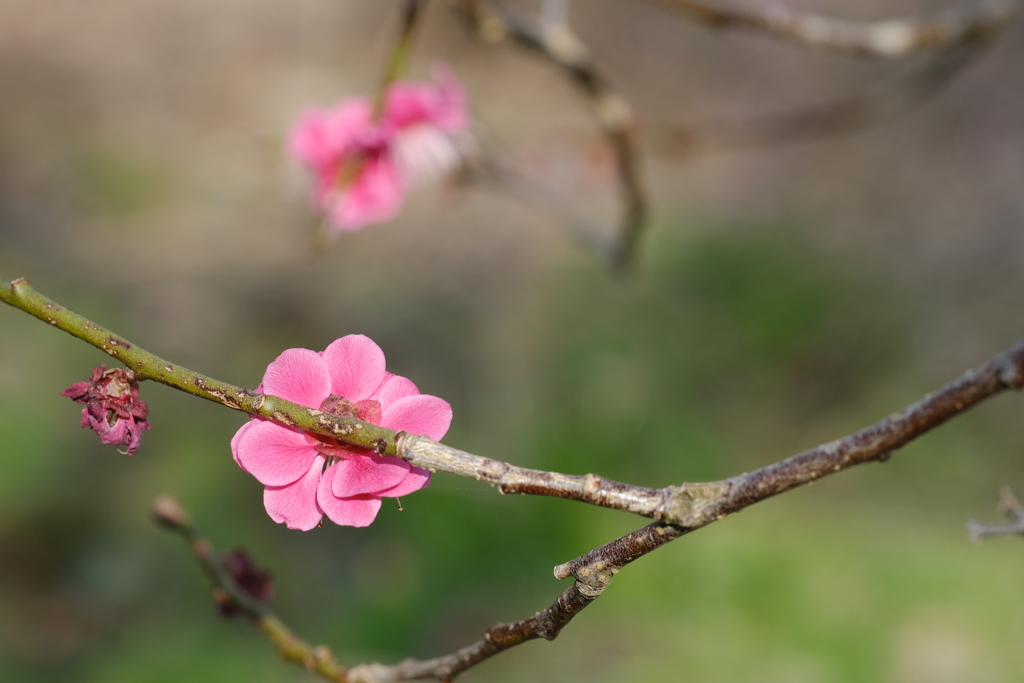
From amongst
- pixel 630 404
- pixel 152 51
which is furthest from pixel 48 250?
pixel 630 404

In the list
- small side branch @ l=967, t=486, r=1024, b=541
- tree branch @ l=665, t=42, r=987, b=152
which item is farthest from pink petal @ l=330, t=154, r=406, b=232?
small side branch @ l=967, t=486, r=1024, b=541

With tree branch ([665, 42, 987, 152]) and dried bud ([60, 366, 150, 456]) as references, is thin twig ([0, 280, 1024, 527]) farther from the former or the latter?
tree branch ([665, 42, 987, 152])

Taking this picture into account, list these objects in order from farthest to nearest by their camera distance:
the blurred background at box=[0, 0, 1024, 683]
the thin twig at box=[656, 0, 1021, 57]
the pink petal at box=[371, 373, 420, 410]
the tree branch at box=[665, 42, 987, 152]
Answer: the blurred background at box=[0, 0, 1024, 683], the tree branch at box=[665, 42, 987, 152], the thin twig at box=[656, 0, 1021, 57], the pink petal at box=[371, 373, 420, 410]

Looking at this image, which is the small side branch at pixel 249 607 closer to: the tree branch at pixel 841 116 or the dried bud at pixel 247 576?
the dried bud at pixel 247 576

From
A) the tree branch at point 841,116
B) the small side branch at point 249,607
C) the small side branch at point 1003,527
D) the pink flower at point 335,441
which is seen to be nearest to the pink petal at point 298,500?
the pink flower at point 335,441

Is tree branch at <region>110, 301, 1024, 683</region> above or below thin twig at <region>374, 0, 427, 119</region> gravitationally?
below

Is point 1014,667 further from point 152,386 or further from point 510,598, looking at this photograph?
point 152,386
